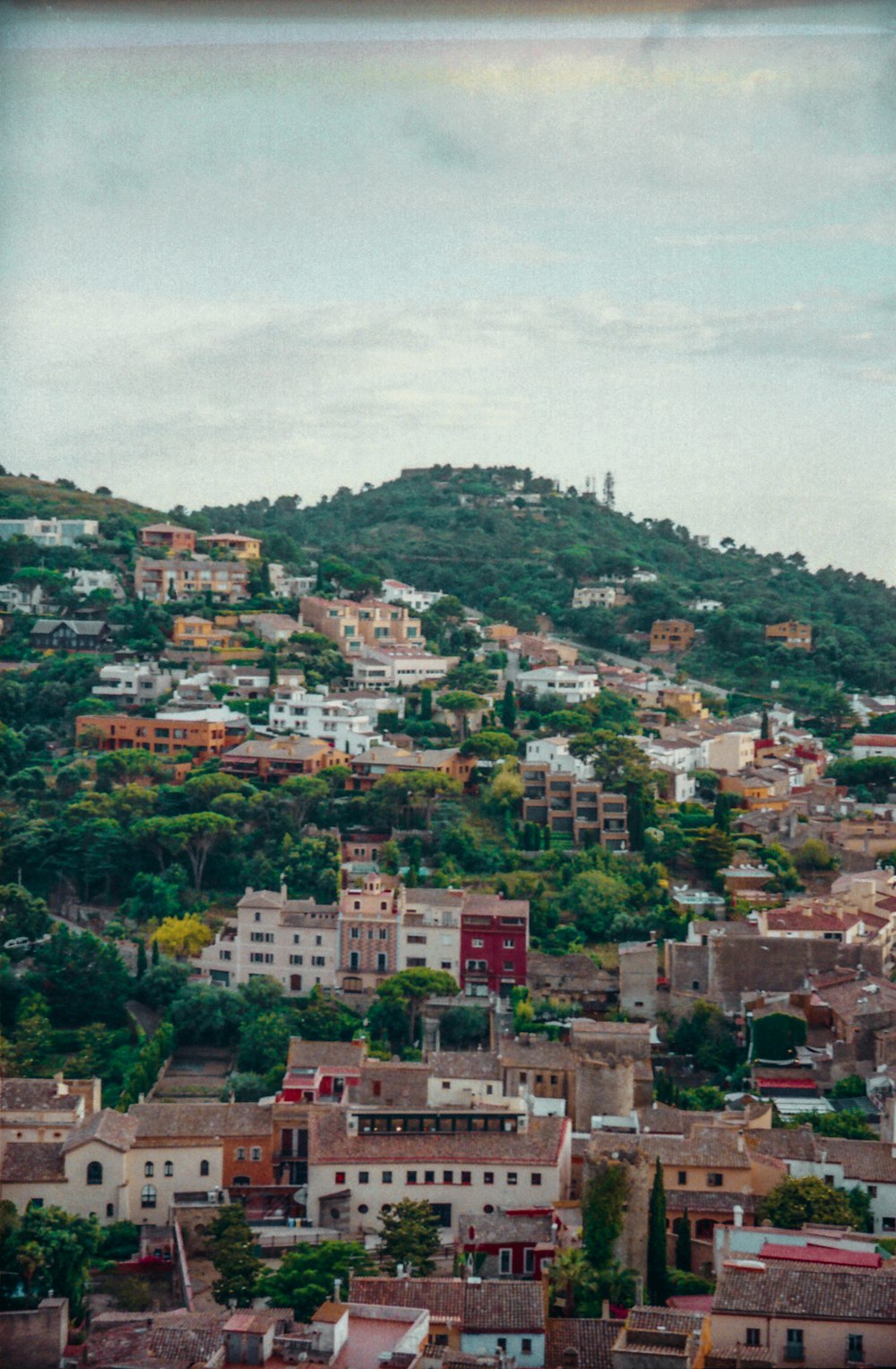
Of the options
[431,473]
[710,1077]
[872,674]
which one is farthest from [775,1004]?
[431,473]

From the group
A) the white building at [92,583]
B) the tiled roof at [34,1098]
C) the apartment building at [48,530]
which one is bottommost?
the tiled roof at [34,1098]

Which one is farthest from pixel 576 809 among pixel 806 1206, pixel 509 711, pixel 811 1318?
pixel 811 1318

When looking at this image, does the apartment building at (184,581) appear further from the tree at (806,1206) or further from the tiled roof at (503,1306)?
the tiled roof at (503,1306)

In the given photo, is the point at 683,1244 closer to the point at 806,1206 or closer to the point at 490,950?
the point at 806,1206

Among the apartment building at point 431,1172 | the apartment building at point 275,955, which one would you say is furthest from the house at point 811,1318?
the apartment building at point 275,955

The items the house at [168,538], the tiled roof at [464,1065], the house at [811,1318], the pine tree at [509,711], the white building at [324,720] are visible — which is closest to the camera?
the house at [811,1318]

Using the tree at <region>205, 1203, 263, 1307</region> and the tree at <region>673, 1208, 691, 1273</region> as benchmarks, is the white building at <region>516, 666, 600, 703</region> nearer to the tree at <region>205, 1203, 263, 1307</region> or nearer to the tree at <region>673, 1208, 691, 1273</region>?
the tree at <region>673, 1208, 691, 1273</region>

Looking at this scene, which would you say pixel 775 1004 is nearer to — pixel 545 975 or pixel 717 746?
pixel 545 975
